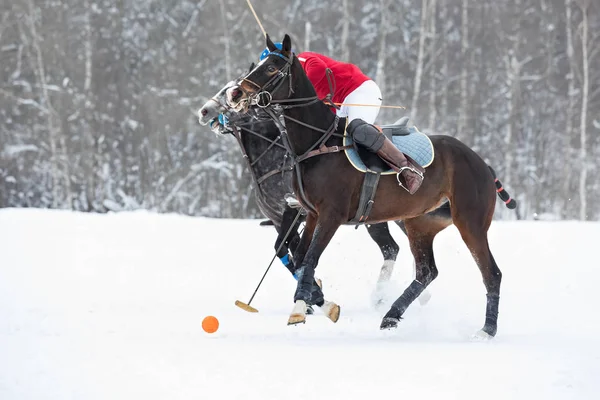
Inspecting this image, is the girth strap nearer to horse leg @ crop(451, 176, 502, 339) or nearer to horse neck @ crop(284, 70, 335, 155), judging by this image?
horse neck @ crop(284, 70, 335, 155)

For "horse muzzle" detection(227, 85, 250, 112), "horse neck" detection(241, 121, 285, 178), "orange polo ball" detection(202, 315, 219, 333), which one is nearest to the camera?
"horse muzzle" detection(227, 85, 250, 112)

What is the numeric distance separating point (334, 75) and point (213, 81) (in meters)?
15.9

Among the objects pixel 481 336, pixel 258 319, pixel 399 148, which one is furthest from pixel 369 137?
pixel 258 319

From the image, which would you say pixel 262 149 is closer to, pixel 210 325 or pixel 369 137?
pixel 369 137

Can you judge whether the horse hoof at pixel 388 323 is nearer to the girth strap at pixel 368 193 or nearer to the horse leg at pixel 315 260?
the horse leg at pixel 315 260

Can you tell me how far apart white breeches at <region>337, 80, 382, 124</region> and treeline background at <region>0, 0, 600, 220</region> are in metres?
14.9

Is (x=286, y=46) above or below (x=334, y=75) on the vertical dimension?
above

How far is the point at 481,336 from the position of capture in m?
6.10

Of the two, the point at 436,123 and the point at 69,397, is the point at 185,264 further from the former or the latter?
the point at 436,123

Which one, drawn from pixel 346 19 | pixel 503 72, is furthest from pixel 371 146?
pixel 503 72

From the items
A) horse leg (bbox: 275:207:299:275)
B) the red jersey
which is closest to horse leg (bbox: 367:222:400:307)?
horse leg (bbox: 275:207:299:275)

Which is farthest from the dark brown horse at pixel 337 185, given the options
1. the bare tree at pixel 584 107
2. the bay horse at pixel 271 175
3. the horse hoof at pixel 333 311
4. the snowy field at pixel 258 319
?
the bare tree at pixel 584 107

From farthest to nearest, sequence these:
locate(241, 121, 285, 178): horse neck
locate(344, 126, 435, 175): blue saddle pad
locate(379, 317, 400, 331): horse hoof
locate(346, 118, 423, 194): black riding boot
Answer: locate(241, 121, 285, 178): horse neck
locate(379, 317, 400, 331): horse hoof
locate(344, 126, 435, 175): blue saddle pad
locate(346, 118, 423, 194): black riding boot

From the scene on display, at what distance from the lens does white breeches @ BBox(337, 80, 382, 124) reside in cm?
700
